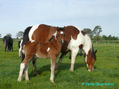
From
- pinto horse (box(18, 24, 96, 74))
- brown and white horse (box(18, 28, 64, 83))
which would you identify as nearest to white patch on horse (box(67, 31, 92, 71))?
pinto horse (box(18, 24, 96, 74))

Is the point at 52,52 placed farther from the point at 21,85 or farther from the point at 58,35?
the point at 21,85

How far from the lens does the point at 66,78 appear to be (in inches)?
280

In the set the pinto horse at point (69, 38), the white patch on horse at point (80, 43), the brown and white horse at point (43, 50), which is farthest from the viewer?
the white patch on horse at point (80, 43)

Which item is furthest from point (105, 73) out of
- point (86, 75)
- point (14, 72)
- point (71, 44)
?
point (14, 72)

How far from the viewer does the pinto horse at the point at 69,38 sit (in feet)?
26.0

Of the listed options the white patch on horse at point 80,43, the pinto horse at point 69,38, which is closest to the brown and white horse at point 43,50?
the pinto horse at point 69,38

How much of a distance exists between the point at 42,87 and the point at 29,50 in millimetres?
1540

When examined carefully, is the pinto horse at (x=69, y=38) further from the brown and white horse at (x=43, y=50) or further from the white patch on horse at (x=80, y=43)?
the brown and white horse at (x=43, y=50)

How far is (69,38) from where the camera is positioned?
28.2 ft

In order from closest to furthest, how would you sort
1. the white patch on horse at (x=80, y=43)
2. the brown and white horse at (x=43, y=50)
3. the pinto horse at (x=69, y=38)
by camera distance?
1. the brown and white horse at (x=43, y=50)
2. the pinto horse at (x=69, y=38)
3. the white patch on horse at (x=80, y=43)

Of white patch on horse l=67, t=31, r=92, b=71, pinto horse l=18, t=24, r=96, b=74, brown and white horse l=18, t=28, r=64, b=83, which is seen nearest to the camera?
brown and white horse l=18, t=28, r=64, b=83

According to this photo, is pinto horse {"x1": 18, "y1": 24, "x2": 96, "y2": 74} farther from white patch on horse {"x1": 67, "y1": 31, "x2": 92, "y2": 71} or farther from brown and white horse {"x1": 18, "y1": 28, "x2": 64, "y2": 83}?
brown and white horse {"x1": 18, "y1": 28, "x2": 64, "y2": 83}

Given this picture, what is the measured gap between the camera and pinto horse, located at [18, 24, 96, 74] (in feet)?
26.0

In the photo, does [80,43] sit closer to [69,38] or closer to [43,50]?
[69,38]
